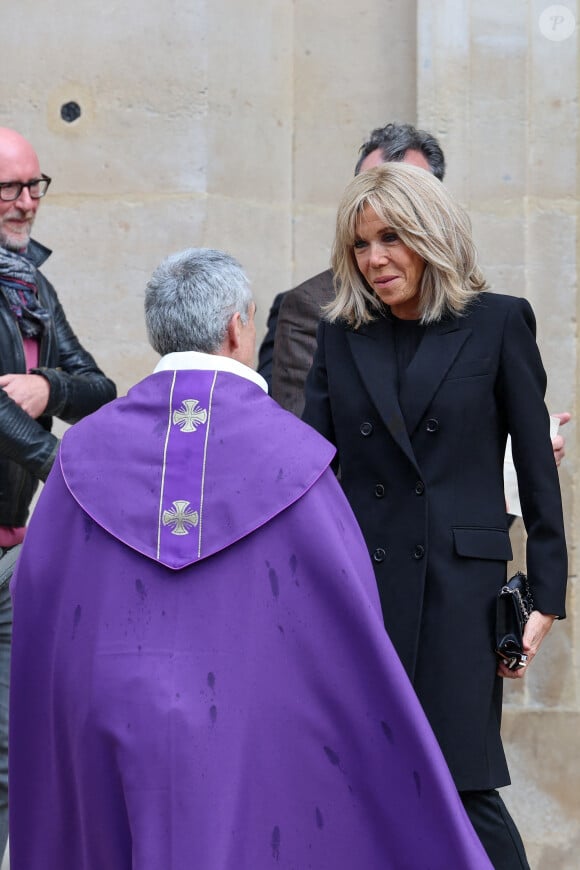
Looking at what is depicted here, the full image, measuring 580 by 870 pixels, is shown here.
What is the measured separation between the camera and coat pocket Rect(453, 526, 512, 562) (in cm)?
348

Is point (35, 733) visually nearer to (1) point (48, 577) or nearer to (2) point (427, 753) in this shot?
(1) point (48, 577)

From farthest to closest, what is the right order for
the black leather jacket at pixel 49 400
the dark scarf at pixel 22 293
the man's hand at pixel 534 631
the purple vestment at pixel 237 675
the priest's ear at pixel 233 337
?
the dark scarf at pixel 22 293 → the black leather jacket at pixel 49 400 → the man's hand at pixel 534 631 → the priest's ear at pixel 233 337 → the purple vestment at pixel 237 675

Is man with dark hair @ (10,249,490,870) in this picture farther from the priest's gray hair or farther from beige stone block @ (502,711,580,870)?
beige stone block @ (502,711,580,870)

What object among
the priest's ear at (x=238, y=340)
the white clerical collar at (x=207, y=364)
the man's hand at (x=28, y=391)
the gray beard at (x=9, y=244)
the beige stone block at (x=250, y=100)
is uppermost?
the beige stone block at (x=250, y=100)

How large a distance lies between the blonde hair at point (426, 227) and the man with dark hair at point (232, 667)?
0.62 meters

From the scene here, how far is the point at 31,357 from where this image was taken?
4512 millimetres

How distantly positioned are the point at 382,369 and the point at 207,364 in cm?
58

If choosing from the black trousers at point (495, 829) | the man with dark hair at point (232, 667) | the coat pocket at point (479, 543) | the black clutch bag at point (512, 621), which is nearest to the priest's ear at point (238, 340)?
the man with dark hair at point (232, 667)

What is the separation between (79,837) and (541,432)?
1302 mm

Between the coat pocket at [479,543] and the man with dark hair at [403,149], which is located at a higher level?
the man with dark hair at [403,149]

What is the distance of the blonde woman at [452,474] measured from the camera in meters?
3.48

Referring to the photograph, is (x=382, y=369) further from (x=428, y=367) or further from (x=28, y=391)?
(x=28, y=391)

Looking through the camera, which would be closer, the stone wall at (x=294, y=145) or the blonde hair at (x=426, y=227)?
the blonde hair at (x=426, y=227)

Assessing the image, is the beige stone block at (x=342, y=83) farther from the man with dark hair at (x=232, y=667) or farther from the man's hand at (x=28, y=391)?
the man with dark hair at (x=232, y=667)
